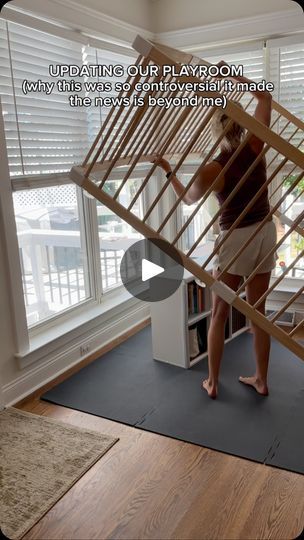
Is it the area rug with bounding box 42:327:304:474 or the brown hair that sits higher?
the brown hair

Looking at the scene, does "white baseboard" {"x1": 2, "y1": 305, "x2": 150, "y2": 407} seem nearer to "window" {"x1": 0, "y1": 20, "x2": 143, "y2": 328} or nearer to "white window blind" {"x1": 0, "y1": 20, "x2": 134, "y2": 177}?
"window" {"x1": 0, "y1": 20, "x2": 143, "y2": 328}

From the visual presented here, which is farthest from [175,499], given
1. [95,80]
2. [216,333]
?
[95,80]

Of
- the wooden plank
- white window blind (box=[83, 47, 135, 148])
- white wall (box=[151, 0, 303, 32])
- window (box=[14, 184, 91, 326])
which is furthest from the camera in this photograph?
white wall (box=[151, 0, 303, 32])

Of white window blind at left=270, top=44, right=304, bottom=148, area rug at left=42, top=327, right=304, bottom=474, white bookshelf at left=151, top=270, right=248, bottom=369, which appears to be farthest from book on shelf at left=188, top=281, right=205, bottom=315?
white window blind at left=270, top=44, right=304, bottom=148

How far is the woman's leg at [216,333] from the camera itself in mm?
2297

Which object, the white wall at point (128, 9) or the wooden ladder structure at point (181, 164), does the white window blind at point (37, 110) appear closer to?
the white wall at point (128, 9)

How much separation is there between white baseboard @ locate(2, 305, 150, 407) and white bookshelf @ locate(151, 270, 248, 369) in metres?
0.38

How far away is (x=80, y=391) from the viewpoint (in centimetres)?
254

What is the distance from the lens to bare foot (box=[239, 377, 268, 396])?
2.40 meters

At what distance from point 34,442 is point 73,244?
1279 mm

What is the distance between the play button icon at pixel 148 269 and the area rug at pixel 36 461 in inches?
50.0

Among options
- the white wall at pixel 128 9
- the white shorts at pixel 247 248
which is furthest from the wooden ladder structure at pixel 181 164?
the white wall at pixel 128 9

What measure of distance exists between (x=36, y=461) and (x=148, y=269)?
169cm

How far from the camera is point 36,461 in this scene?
195cm
